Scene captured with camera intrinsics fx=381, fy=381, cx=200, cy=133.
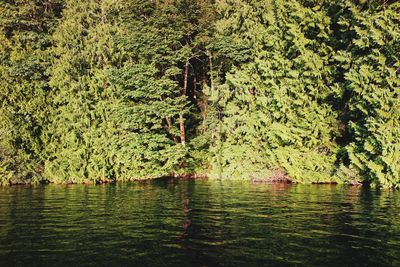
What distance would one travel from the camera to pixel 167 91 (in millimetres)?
36344

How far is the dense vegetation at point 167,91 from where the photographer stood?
102 ft

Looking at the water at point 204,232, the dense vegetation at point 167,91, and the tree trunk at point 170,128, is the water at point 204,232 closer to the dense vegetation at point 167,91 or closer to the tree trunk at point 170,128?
the dense vegetation at point 167,91

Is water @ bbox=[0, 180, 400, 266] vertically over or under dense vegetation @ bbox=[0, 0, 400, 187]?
under

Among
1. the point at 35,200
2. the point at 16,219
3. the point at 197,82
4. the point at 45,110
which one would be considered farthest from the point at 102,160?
the point at 16,219

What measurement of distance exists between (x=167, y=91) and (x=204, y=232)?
25742mm

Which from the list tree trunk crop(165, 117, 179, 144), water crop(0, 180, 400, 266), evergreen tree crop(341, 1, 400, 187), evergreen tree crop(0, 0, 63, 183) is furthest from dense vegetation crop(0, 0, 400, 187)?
water crop(0, 180, 400, 266)

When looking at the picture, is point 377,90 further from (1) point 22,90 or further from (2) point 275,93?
(1) point 22,90

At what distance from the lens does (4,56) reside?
124 feet

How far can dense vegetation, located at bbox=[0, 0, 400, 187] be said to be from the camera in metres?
31.1

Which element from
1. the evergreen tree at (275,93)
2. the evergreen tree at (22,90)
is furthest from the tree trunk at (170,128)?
the evergreen tree at (22,90)

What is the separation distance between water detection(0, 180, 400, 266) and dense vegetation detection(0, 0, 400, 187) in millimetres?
13339

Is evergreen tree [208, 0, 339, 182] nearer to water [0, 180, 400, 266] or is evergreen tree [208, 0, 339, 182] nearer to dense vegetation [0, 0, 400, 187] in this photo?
dense vegetation [0, 0, 400, 187]

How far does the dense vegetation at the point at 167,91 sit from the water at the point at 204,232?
1334 cm

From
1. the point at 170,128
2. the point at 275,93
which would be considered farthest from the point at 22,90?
the point at 275,93
